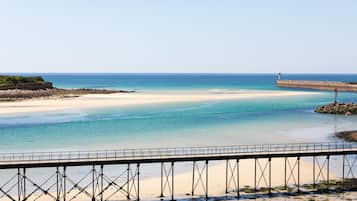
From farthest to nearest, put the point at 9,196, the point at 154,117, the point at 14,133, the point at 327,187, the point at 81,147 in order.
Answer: the point at 154,117 < the point at 14,133 < the point at 81,147 < the point at 327,187 < the point at 9,196

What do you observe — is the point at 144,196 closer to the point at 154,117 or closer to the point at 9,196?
the point at 9,196

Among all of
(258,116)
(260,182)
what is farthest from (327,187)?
(258,116)

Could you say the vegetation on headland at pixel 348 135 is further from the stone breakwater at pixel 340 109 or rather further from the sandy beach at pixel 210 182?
the stone breakwater at pixel 340 109

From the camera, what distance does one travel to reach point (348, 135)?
184 ft

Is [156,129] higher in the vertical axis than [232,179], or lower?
higher

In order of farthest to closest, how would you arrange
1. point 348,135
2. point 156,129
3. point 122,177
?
point 156,129
point 348,135
point 122,177

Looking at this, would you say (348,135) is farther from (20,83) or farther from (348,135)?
(20,83)

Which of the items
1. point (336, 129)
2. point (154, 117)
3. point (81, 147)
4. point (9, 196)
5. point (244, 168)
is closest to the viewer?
point (9, 196)

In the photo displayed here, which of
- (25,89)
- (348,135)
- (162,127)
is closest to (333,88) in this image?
(25,89)

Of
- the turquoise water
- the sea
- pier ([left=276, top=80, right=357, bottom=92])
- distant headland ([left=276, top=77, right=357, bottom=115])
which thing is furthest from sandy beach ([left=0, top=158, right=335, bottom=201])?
pier ([left=276, top=80, right=357, bottom=92])

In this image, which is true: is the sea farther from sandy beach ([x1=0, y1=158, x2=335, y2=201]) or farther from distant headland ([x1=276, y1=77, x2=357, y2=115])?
distant headland ([x1=276, y1=77, x2=357, y2=115])

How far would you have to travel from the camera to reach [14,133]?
185ft

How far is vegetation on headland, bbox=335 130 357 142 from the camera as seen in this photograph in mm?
53450

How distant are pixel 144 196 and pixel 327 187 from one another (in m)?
11.7
